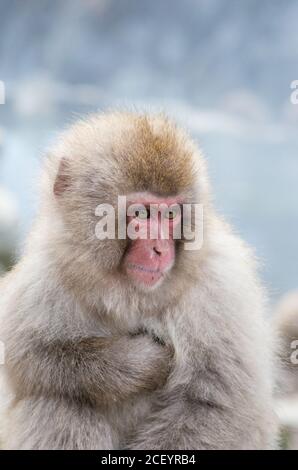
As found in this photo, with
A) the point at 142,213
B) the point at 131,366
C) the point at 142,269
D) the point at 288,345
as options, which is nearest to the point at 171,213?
the point at 142,213

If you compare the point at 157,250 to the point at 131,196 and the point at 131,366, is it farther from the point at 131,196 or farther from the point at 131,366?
the point at 131,366

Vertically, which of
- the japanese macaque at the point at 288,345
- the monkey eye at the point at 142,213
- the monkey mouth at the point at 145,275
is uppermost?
the monkey eye at the point at 142,213

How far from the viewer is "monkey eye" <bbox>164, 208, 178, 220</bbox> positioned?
3.62 metres

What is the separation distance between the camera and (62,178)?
3.84m

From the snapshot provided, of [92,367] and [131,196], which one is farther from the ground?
[131,196]

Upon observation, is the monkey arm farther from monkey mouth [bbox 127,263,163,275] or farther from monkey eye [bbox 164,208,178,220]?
monkey eye [bbox 164,208,178,220]

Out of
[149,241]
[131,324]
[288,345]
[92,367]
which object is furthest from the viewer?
[288,345]

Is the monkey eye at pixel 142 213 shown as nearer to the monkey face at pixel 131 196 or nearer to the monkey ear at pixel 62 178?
the monkey face at pixel 131 196

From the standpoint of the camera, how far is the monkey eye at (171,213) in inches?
143

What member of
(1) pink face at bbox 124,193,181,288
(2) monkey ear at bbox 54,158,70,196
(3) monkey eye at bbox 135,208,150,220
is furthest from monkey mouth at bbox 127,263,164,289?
(2) monkey ear at bbox 54,158,70,196

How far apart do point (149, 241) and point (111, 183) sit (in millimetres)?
313

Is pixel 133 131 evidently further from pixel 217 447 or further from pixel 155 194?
pixel 217 447

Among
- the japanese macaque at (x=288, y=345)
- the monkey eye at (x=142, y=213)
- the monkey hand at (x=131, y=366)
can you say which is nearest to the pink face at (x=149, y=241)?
the monkey eye at (x=142, y=213)

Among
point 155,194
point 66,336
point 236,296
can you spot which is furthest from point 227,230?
point 66,336
